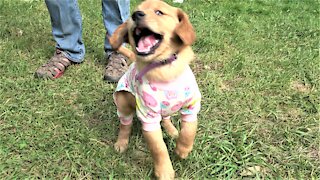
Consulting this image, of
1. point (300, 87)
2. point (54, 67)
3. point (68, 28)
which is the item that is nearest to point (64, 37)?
point (68, 28)

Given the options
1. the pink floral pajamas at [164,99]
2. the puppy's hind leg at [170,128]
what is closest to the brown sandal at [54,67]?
the puppy's hind leg at [170,128]

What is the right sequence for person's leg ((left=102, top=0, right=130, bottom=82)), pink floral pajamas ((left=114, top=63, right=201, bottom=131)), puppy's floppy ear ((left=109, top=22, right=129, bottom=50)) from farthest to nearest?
1. person's leg ((left=102, top=0, right=130, bottom=82))
2. puppy's floppy ear ((left=109, top=22, right=129, bottom=50))
3. pink floral pajamas ((left=114, top=63, right=201, bottom=131))

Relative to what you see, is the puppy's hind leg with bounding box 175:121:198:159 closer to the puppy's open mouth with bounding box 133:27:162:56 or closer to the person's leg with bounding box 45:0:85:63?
the puppy's open mouth with bounding box 133:27:162:56

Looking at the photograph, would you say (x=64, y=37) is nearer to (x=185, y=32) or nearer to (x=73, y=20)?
(x=73, y=20)

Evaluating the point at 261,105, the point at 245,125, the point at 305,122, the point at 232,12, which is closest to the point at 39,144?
the point at 245,125

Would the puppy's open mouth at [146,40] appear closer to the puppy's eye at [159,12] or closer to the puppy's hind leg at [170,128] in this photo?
the puppy's eye at [159,12]

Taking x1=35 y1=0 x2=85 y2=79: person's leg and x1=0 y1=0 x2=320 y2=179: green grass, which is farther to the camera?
x1=35 y1=0 x2=85 y2=79: person's leg

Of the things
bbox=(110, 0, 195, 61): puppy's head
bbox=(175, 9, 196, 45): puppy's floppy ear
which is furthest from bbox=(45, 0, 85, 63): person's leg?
bbox=(175, 9, 196, 45): puppy's floppy ear

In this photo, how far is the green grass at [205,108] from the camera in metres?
2.41

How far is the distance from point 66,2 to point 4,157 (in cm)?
144

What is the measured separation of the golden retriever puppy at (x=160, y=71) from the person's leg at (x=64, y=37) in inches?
50.4

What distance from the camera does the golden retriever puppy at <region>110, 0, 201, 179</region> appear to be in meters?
2.03

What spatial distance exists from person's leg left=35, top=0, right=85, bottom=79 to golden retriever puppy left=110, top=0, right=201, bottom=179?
1.28 metres

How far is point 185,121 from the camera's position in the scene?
7.33ft
